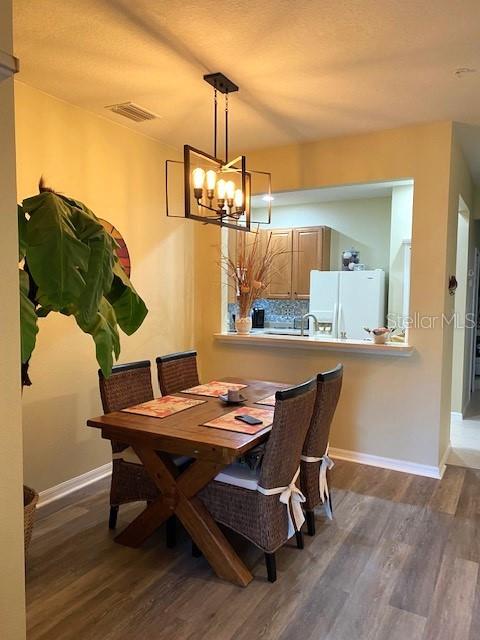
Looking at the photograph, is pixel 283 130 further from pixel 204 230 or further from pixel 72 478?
pixel 72 478

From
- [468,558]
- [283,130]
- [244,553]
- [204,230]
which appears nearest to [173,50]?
[283,130]

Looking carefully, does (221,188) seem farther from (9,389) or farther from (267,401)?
(9,389)

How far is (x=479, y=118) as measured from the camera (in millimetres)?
3453

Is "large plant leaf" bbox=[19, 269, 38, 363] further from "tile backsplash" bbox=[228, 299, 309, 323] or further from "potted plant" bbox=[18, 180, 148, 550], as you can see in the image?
"tile backsplash" bbox=[228, 299, 309, 323]

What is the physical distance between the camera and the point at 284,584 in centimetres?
234

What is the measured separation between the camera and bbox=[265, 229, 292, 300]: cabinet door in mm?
6594

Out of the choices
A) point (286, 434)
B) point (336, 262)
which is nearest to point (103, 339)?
point (286, 434)

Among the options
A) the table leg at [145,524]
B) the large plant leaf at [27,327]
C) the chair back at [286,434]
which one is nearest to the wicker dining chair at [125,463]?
the table leg at [145,524]

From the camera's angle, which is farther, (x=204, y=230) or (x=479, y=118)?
(x=204, y=230)

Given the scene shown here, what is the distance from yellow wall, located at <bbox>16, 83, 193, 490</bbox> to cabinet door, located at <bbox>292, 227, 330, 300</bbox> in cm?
240

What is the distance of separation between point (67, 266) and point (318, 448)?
195 centimetres

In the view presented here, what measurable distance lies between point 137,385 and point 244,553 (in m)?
1.22

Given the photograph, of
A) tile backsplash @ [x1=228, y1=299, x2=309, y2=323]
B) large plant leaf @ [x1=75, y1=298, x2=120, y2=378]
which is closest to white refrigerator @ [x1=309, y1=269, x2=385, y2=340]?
tile backsplash @ [x1=228, y1=299, x2=309, y2=323]

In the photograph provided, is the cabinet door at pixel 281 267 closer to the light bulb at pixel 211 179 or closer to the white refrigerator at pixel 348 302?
the white refrigerator at pixel 348 302
